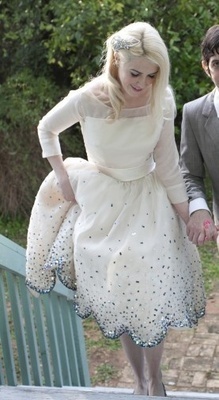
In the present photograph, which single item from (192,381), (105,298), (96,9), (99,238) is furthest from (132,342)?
(96,9)

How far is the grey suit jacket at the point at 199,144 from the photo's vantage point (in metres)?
2.36

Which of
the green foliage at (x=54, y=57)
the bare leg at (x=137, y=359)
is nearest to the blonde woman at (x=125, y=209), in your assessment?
the bare leg at (x=137, y=359)

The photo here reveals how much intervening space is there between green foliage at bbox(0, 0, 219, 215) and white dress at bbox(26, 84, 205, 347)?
3.45 metres

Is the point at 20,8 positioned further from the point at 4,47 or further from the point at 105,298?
the point at 105,298

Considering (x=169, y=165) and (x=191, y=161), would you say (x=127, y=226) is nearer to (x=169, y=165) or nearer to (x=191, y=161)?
(x=169, y=165)

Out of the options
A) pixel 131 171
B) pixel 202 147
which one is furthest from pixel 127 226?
pixel 202 147

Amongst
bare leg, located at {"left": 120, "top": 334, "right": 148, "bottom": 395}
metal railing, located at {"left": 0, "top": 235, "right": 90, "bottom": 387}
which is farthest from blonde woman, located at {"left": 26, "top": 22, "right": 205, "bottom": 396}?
metal railing, located at {"left": 0, "top": 235, "right": 90, "bottom": 387}

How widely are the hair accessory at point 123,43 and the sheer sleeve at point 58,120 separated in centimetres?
22

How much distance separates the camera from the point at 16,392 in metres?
1.81

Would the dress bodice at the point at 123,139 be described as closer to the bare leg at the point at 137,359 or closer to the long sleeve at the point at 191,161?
the long sleeve at the point at 191,161

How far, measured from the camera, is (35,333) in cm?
283

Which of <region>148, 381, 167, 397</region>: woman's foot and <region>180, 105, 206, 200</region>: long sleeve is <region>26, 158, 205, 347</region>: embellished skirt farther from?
<region>148, 381, 167, 397</region>: woman's foot

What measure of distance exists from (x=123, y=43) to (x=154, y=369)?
121cm

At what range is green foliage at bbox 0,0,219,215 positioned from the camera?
18.6ft
